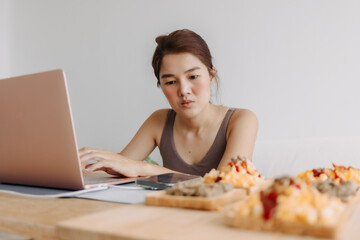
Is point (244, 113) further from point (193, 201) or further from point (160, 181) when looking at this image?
point (193, 201)

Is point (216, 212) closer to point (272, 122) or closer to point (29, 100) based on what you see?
point (29, 100)

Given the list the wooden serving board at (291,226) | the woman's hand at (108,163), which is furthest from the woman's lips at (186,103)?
the wooden serving board at (291,226)

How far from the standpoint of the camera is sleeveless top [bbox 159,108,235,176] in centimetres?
184

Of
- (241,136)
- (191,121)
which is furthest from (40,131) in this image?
(191,121)

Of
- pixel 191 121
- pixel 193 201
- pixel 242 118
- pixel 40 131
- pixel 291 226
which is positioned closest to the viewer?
pixel 291 226

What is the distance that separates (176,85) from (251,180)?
0.92 m

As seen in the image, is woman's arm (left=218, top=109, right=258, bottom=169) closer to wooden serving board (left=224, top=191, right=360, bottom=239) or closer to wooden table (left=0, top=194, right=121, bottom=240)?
wooden table (left=0, top=194, right=121, bottom=240)

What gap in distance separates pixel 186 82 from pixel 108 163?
2.02 ft

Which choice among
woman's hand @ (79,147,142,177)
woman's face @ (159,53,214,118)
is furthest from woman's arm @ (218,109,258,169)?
woman's hand @ (79,147,142,177)

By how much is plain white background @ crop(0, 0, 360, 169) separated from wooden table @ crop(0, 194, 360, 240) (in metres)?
1.68

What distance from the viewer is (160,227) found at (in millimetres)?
564

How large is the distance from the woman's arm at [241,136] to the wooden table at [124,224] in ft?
2.82

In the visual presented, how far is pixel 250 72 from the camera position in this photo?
2484 millimetres

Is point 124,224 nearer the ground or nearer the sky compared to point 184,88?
nearer the ground
